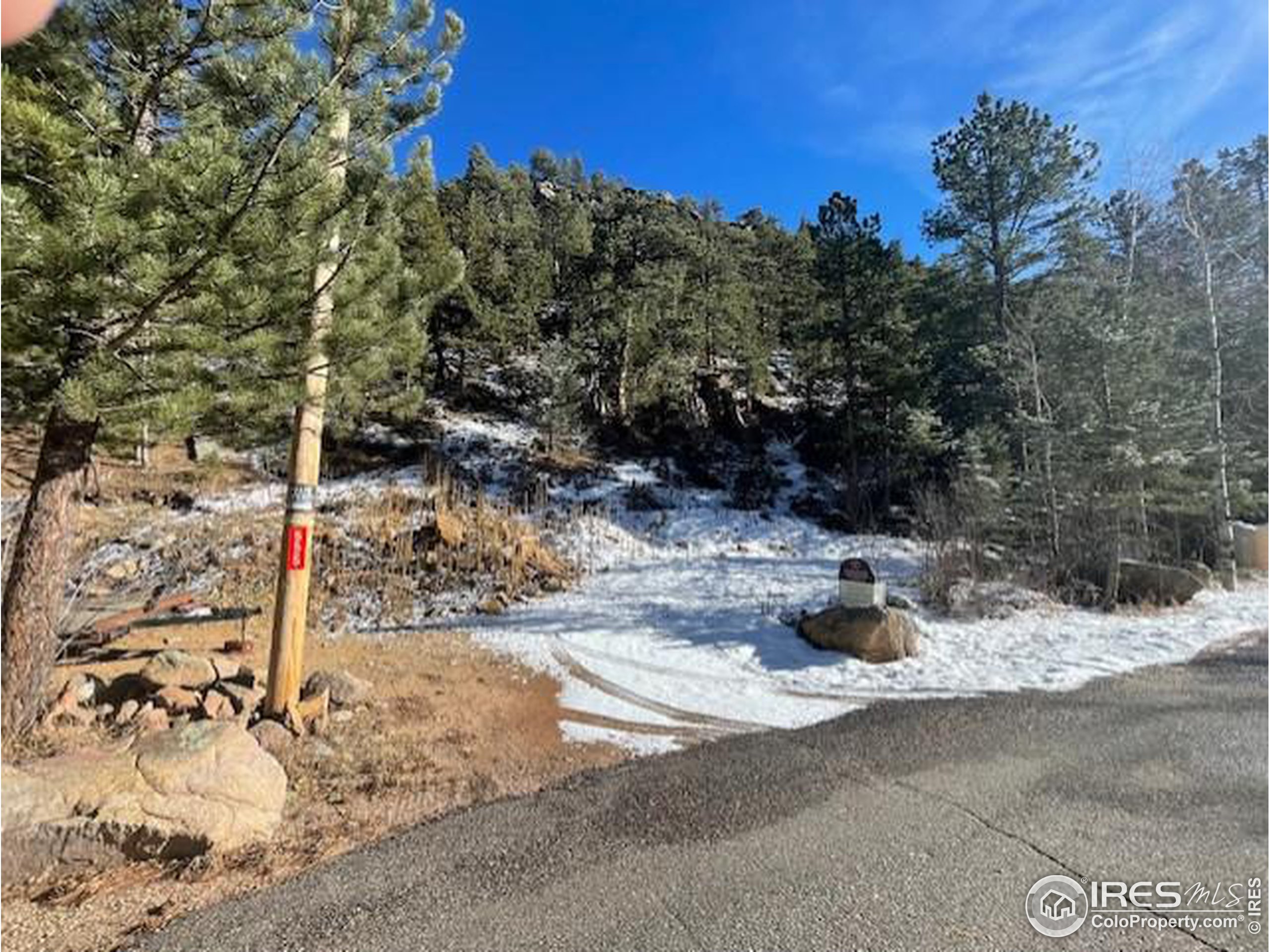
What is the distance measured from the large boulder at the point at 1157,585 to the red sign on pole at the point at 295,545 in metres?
10.1

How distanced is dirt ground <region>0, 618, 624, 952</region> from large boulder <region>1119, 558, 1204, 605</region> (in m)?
8.17

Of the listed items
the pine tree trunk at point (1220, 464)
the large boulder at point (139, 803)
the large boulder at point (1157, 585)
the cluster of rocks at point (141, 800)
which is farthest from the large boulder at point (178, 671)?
the pine tree trunk at point (1220, 464)

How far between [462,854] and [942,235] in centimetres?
1792

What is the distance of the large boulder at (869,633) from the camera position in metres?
6.30

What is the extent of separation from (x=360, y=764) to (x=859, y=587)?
16.7ft

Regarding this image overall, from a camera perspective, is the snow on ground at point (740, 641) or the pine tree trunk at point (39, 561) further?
the snow on ground at point (740, 641)

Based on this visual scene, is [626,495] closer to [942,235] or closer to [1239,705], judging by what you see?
[942,235]

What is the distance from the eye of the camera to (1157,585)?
8.78 metres

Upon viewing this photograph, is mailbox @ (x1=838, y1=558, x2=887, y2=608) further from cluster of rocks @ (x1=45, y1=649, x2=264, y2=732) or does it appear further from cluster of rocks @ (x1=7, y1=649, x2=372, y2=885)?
cluster of rocks @ (x1=45, y1=649, x2=264, y2=732)

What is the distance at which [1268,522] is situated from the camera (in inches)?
500

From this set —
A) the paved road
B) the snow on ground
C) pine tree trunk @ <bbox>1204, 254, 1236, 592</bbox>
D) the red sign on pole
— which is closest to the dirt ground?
the paved road

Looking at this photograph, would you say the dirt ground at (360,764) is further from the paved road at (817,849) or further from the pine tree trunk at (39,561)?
the pine tree trunk at (39,561)

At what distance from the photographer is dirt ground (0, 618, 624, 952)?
2566mm

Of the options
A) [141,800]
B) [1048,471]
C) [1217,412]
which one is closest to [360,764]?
[141,800]
